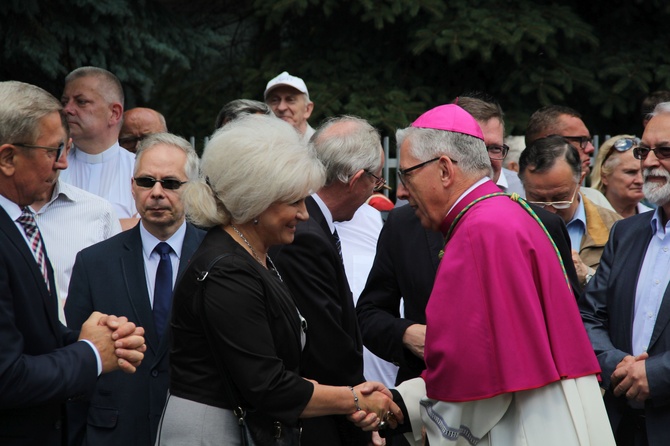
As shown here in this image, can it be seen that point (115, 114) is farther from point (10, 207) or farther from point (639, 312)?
point (639, 312)

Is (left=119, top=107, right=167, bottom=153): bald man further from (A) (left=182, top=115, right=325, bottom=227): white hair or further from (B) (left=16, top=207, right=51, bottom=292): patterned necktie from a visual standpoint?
(A) (left=182, top=115, right=325, bottom=227): white hair

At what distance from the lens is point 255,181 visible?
3764mm

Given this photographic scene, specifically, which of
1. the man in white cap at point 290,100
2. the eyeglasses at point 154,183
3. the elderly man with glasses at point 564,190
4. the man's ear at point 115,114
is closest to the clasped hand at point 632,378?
the elderly man with glasses at point 564,190

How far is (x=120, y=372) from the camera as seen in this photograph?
16.0ft

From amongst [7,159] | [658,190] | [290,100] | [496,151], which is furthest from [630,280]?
[290,100]

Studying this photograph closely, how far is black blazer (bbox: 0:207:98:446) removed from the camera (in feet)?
Result: 11.7

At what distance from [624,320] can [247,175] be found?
84.4 inches

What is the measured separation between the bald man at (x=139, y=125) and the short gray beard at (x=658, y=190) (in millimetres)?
4369

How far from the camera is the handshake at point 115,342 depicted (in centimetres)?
402

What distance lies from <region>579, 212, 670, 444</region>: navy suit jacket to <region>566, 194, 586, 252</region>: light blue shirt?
Answer: 117 cm

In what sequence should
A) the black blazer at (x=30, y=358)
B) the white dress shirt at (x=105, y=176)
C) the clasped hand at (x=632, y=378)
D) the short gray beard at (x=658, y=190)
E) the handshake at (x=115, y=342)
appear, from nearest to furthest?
the black blazer at (x=30, y=358) → the handshake at (x=115, y=342) → the clasped hand at (x=632, y=378) → the short gray beard at (x=658, y=190) → the white dress shirt at (x=105, y=176)

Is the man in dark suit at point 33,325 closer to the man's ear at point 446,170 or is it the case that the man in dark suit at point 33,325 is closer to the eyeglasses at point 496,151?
the man's ear at point 446,170

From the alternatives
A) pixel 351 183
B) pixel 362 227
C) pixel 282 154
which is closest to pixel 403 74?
pixel 362 227

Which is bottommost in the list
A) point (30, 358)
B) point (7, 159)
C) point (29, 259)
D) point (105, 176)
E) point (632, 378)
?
point (632, 378)
